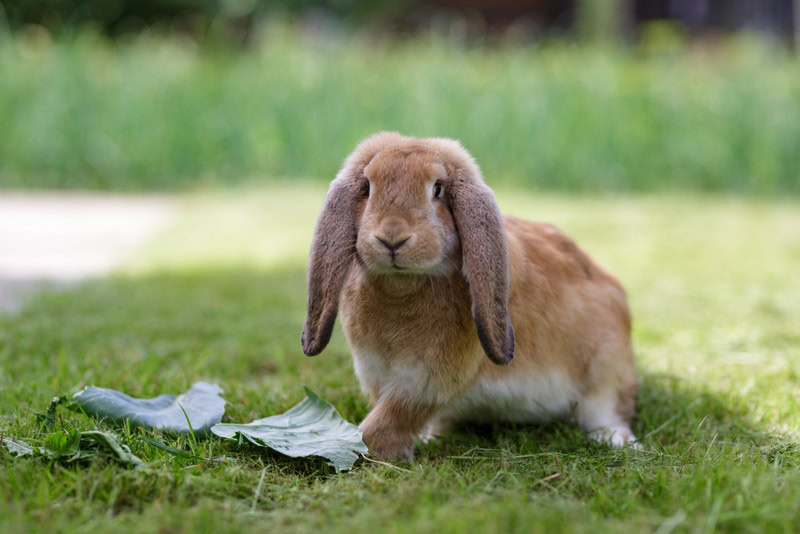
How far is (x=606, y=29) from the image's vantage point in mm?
15758

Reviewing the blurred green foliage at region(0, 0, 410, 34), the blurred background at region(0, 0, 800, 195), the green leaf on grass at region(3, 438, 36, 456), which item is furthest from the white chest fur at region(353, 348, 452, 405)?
the blurred green foliage at region(0, 0, 410, 34)

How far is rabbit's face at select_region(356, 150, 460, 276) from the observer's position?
2152mm

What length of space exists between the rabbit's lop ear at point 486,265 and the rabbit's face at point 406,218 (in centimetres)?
5

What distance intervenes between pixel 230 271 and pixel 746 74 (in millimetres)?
6266

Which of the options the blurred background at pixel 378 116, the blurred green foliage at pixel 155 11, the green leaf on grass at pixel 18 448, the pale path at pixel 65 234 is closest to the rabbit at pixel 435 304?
the green leaf on grass at pixel 18 448

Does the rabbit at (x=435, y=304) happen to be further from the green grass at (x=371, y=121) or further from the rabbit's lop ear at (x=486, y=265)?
the green grass at (x=371, y=121)

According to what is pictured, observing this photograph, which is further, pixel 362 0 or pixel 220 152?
pixel 362 0

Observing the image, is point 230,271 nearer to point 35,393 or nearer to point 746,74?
point 35,393

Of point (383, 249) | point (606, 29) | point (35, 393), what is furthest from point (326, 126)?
point (606, 29)

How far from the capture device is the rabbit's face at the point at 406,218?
7.06ft

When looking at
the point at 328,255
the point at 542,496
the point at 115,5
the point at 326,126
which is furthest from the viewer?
the point at 115,5

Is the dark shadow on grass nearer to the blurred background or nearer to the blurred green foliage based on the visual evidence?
the blurred background

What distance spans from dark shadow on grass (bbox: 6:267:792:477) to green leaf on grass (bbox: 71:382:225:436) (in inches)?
4.6

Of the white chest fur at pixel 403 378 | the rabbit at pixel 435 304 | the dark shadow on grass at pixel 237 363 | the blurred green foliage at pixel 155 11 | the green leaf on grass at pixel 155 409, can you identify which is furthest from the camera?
the blurred green foliage at pixel 155 11
